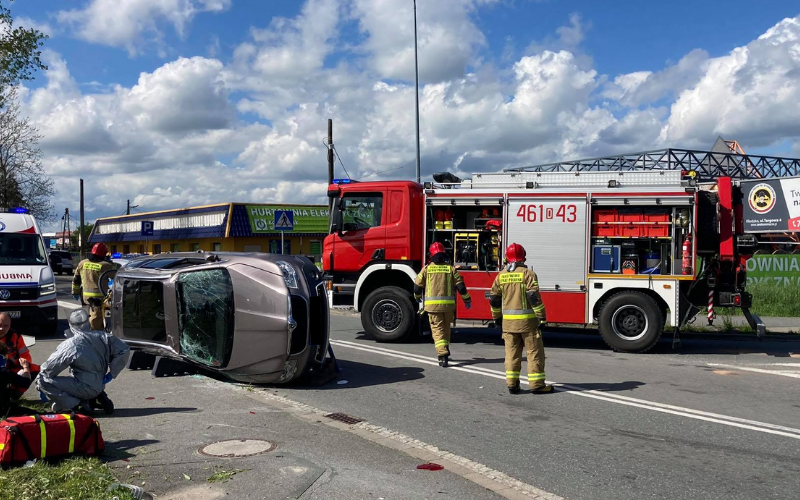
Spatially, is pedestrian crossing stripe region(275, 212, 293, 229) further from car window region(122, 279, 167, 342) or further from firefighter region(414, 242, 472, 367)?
A: car window region(122, 279, 167, 342)

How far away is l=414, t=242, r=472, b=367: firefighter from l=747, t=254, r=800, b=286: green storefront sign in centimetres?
1286

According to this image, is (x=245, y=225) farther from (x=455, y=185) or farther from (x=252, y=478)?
(x=252, y=478)

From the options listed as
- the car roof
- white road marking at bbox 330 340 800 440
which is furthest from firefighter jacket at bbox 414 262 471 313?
the car roof

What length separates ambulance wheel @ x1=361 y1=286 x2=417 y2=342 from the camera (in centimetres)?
1205

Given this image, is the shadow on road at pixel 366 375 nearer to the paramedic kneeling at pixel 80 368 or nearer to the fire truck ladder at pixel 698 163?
the paramedic kneeling at pixel 80 368

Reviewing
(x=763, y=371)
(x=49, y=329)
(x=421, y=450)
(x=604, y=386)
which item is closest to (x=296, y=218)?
(x=49, y=329)

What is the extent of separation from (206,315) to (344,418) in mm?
2212

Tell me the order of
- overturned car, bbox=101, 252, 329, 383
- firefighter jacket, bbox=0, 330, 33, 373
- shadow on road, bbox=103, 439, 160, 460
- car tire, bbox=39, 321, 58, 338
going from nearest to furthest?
shadow on road, bbox=103, 439, 160, 460
firefighter jacket, bbox=0, 330, 33, 373
overturned car, bbox=101, 252, 329, 383
car tire, bbox=39, 321, 58, 338

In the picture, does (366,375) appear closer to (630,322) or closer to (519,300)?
(519,300)

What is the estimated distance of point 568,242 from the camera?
11562 millimetres

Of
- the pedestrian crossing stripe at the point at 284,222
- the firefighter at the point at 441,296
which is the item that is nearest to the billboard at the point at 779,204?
the pedestrian crossing stripe at the point at 284,222

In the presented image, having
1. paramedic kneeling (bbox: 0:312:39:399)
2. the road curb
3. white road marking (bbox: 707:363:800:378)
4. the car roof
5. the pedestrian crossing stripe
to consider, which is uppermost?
the pedestrian crossing stripe

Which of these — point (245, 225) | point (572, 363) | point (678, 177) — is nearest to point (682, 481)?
point (572, 363)

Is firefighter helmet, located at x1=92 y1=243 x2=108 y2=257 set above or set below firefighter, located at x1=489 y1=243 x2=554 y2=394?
above
